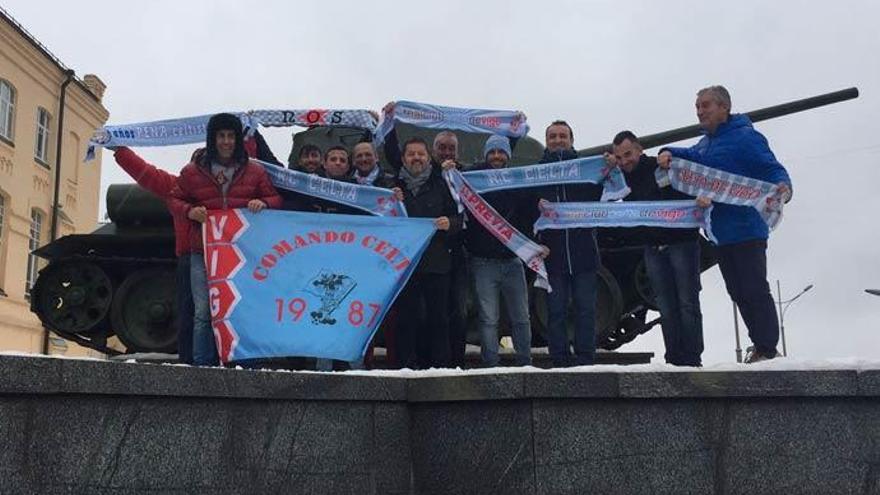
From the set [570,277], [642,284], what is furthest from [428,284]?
[642,284]

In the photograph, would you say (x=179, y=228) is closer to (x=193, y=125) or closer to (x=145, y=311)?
(x=193, y=125)

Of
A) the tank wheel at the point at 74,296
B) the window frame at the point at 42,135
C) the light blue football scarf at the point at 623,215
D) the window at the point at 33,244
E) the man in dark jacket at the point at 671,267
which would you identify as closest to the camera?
the man in dark jacket at the point at 671,267

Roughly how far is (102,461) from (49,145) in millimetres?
25912

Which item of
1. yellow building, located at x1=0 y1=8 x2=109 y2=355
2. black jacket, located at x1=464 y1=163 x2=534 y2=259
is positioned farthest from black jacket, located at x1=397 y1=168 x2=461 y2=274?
yellow building, located at x1=0 y1=8 x2=109 y2=355

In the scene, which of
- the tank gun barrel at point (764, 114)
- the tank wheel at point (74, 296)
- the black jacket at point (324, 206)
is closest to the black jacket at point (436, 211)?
the black jacket at point (324, 206)

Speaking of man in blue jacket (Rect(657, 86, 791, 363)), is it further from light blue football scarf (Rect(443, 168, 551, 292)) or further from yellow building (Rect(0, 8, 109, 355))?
yellow building (Rect(0, 8, 109, 355))

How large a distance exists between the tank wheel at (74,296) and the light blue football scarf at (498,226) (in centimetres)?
663

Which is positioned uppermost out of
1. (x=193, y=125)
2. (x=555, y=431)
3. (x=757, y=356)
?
(x=193, y=125)

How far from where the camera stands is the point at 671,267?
5.96 metres

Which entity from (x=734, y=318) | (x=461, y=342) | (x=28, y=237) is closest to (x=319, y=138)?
(x=461, y=342)

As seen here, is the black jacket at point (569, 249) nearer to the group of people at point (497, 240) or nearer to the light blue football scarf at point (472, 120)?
the group of people at point (497, 240)

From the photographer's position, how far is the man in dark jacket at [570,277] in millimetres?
5984

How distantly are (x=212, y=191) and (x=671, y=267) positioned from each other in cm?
317

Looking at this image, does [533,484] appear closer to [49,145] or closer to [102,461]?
[102,461]
